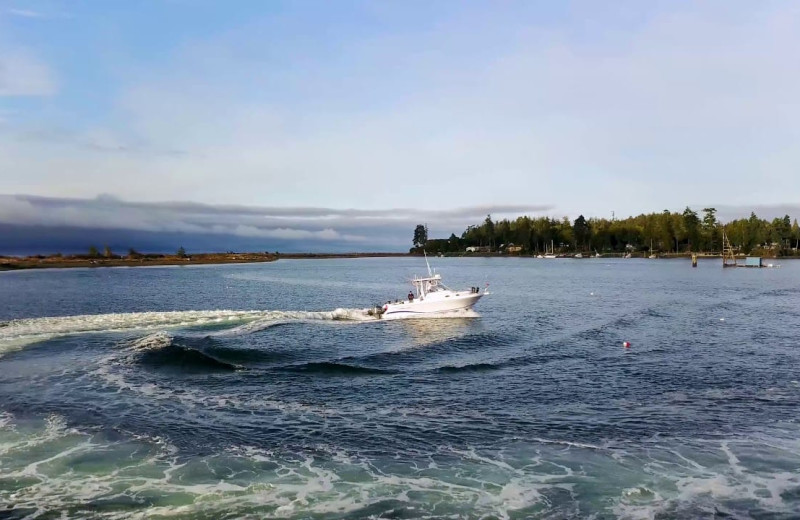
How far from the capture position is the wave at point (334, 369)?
104 ft

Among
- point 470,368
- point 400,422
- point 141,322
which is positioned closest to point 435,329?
point 470,368

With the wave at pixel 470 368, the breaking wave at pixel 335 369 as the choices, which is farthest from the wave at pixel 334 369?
the wave at pixel 470 368

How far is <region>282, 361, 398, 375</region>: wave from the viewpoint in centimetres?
3167

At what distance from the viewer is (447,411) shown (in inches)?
926

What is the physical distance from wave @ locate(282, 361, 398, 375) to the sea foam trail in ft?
47.9

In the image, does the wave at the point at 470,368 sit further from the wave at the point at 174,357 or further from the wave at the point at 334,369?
the wave at the point at 174,357

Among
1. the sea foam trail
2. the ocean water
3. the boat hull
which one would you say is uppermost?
the boat hull

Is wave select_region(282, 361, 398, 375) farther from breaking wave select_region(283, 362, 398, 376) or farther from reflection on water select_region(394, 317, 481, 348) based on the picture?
reflection on water select_region(394, 317, 481, 348)

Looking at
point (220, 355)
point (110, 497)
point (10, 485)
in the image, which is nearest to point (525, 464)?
point (110, 497)

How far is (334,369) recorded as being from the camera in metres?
32.2

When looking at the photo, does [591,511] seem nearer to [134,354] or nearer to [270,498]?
[270,498]

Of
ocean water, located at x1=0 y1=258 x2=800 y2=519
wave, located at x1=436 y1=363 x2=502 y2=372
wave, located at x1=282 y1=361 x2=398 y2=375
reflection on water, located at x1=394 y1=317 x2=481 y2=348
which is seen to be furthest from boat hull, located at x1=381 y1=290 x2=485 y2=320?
wave, located at x1=436 y1=363 x2=502 y2=372

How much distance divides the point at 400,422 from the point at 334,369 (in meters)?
10.9

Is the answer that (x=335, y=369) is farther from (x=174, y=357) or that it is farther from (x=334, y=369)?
(x=174, y=357)
